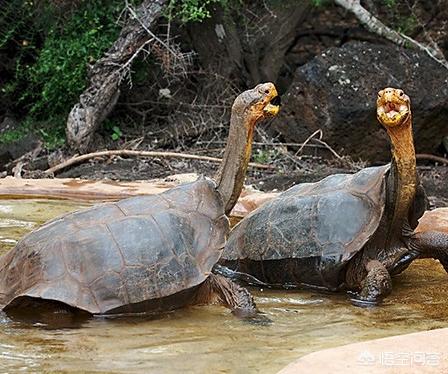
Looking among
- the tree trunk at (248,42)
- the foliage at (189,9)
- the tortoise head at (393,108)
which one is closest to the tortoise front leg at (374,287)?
the tortoise head at (393,108)

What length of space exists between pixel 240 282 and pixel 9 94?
9938mm

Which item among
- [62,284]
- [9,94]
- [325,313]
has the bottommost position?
[325,313]

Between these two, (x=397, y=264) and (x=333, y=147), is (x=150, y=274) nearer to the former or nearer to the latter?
(x=397, y=264)

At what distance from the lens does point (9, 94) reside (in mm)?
14125

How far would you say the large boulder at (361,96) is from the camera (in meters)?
10.3

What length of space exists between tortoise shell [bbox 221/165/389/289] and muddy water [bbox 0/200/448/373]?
0.64 feet

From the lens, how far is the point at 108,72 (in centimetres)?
1149

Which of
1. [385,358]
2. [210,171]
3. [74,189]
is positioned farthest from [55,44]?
[385,358]

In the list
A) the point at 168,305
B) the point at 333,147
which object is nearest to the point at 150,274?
the point at 168,305

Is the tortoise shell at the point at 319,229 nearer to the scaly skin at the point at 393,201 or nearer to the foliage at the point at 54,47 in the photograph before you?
the scaly skin at the point at 393,201

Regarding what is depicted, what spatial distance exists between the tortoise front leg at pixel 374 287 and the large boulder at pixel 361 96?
575cm

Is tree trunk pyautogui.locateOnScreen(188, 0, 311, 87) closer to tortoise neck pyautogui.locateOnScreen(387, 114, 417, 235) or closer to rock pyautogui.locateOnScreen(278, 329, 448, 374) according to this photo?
tortoise neck pyautogui.locateOnScreen(387, 114, 417, 235)

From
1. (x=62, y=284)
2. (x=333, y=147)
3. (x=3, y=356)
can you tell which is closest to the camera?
(x=3, y=356)

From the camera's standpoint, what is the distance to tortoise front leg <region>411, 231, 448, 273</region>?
501 centimetres
